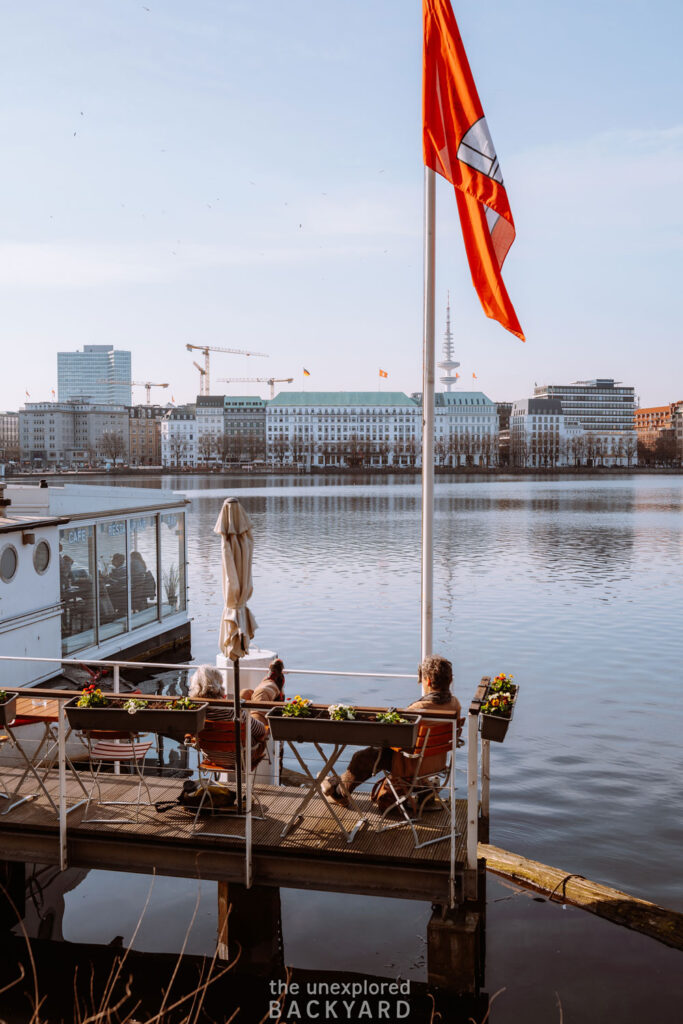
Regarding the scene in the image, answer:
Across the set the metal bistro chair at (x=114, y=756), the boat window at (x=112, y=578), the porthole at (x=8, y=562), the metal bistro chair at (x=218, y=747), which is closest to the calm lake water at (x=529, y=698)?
the metal bistro chair at (x=114, y=756)

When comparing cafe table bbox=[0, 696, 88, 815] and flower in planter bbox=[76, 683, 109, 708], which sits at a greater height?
flower in planter bbox=[76, 683, 109, 708]

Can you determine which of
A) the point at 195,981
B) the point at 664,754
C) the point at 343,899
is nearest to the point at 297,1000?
the point at 195,981

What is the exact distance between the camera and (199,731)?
27.1 ft

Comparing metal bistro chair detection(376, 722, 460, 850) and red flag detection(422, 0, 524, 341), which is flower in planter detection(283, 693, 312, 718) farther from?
red flag detection(422, 0, 524, 341)

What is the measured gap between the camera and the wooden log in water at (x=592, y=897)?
9234 mm

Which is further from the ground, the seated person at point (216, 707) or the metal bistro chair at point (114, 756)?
the seated person at point (216, 707)

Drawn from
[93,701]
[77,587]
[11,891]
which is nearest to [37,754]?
[93,701]

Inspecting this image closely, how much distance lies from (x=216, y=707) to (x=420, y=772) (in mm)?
1828

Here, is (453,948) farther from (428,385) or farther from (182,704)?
(428,385)

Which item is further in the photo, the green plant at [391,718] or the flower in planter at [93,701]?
the flower in planter at [93,701]

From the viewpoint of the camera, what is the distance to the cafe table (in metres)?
8.55

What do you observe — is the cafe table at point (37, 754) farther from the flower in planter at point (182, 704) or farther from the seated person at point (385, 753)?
the seated person at point (385, 753)

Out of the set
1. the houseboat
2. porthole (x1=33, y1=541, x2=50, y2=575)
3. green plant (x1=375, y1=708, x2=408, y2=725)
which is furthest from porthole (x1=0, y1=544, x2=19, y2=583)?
green plant (x1=375, y1=708, x2=408, y2=725)

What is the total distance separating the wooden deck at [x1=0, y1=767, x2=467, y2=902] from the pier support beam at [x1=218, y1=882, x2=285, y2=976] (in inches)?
38.0
